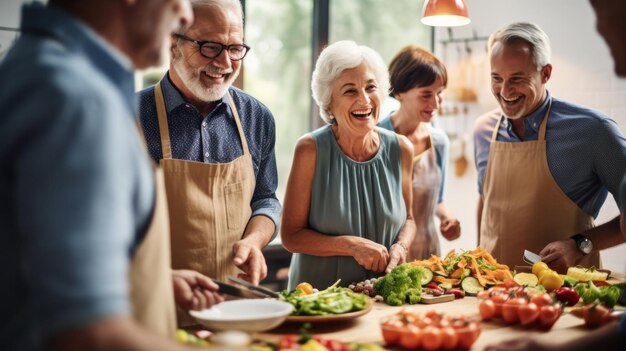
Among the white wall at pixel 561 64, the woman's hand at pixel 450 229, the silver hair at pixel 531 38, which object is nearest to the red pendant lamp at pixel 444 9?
the silver hair at pixel 531 38

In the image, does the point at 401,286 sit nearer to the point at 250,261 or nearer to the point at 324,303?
the point at 324,303

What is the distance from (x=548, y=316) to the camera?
2.06 metres

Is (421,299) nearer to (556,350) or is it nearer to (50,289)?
(556,350)

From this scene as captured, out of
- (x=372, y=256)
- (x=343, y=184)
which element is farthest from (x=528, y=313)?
(x=343, y=184)

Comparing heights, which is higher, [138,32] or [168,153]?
[138,32]

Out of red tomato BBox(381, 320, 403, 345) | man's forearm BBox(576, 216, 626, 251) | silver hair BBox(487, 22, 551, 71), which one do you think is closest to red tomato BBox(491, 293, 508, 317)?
red tomato BBox(381, 320, 403, 345)

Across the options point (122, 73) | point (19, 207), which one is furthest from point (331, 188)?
point (19, 207)

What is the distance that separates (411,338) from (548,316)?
557mm

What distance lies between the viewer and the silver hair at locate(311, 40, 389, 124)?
2990 mm

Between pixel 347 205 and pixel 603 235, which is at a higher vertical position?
pixel 347 205

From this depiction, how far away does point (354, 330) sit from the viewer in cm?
203

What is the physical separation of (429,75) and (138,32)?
3.19 m

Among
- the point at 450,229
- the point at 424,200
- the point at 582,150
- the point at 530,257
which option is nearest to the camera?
the point at 530,257

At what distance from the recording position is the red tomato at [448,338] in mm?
1761
